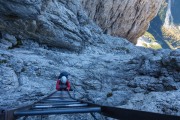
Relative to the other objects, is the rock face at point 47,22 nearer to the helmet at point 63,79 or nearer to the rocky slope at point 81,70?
the rocky slope at point 81,70

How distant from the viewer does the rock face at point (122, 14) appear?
50194 millimetres

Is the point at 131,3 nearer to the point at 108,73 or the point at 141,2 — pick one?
the point at 141,2

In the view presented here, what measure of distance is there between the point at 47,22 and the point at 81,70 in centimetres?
857

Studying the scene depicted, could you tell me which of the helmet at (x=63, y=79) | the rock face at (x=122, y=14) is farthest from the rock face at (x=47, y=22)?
the rock face at (x=122, y=14)

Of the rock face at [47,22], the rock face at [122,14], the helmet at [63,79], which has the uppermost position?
the rock face at [122,14]

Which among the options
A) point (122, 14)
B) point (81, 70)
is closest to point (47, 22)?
point (81, 70)

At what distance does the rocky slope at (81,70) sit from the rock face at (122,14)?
1610 cm

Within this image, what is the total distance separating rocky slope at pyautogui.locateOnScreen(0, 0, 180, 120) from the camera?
14.7m

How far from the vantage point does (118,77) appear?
2148 centimetres

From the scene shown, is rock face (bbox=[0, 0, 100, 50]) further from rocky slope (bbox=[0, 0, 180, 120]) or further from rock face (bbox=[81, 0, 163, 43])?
rock face (bbox=[81, 0, 163, 43])

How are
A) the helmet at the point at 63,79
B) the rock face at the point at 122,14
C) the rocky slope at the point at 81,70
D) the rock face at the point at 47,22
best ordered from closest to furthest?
the rocky slope at the point at 81,70 < the helmet at the point at 63,79 < the rock face at the point at 47,22 < the rock face at the point at 122,14

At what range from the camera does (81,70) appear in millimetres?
23781

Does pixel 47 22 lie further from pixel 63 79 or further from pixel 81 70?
pixel 63 79

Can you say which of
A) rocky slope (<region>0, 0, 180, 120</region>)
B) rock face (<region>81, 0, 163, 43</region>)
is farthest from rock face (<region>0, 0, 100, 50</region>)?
rock face (<region>81, 0, 163, 43</region>)
